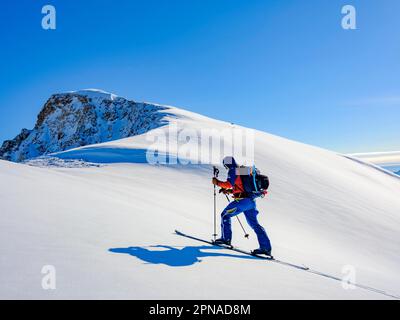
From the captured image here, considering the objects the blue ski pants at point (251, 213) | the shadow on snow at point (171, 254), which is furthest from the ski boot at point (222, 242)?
the shadow on snow at point (171, 254)

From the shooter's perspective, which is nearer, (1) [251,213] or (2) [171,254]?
(2) [171,254]

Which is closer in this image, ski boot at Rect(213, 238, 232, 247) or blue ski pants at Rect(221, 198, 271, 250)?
blue ski pants at Rect(221, 198, 271, 250)

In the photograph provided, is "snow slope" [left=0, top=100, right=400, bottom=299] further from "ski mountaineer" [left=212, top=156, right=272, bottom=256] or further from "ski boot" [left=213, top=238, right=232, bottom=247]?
"ski mountaineer" [left=212, top=156, right=272, bottom=256]

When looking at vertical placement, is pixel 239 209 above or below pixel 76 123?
below

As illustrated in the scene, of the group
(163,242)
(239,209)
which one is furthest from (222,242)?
(163,242)

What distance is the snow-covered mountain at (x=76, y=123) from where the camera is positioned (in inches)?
3056

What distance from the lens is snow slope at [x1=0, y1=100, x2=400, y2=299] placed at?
3719mm

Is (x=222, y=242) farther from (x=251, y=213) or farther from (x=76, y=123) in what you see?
(x=76, y=123)

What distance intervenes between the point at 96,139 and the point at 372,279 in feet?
271

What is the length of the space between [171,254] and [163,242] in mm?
647

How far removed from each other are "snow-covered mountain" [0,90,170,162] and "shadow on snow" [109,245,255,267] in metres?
63.8

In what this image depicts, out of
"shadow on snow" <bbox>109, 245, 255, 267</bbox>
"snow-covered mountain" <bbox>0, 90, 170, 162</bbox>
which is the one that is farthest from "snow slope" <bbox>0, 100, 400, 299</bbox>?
"snow-covered mountain" <bbox>0, 90, 170, 162</bbox>

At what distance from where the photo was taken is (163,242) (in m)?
5.84

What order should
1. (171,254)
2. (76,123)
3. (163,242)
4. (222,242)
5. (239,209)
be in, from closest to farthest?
(171,254), (163,242), (239,209), (222,242), (76,123)
